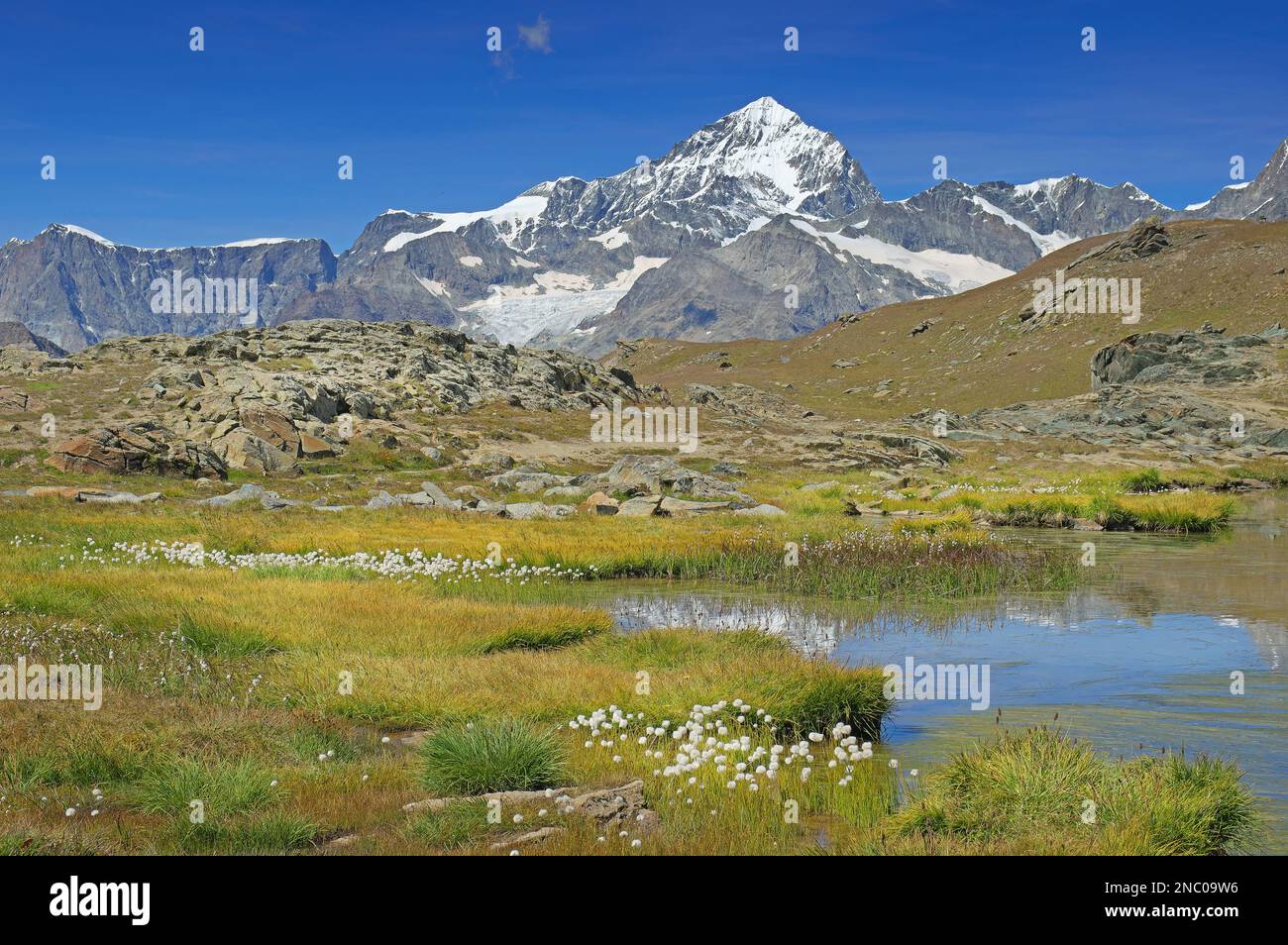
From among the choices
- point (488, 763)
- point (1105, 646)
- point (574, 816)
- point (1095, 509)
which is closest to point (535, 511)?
point (1095, 509)

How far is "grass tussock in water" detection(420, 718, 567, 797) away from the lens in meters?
10.4

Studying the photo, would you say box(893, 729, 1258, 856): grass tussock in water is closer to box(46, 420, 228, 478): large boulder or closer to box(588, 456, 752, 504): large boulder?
box(588, 456, 752, 504): large boulder

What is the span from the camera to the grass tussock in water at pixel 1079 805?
8.55 m

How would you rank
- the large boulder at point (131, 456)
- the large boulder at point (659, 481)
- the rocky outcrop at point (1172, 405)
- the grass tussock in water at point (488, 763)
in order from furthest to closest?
the rocky outcrop at point (1172, 405) < the large boulder at point (659, 481) < the large boulder at point (131, 456) < the grass tussock in water at point (488, 763)

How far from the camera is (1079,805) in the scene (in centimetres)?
927

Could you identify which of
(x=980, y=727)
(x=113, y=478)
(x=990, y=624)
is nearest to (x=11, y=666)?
(x=980, y=727)

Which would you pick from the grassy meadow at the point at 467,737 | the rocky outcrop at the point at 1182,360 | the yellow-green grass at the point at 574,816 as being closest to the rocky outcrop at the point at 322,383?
the grassy meadow at the point at 467,737

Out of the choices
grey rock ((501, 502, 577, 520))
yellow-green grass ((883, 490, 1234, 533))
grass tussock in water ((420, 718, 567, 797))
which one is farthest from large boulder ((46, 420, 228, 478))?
grass tussock in water ((420, 718, 567, 797))

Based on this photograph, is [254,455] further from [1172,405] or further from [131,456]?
[1172,405]

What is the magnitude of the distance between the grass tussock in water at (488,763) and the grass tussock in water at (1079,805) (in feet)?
11.9

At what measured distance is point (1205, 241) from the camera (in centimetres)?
16750

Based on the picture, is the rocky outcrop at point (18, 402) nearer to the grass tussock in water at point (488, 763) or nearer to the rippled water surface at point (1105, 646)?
the rippled water surface at point (1105, 646)
